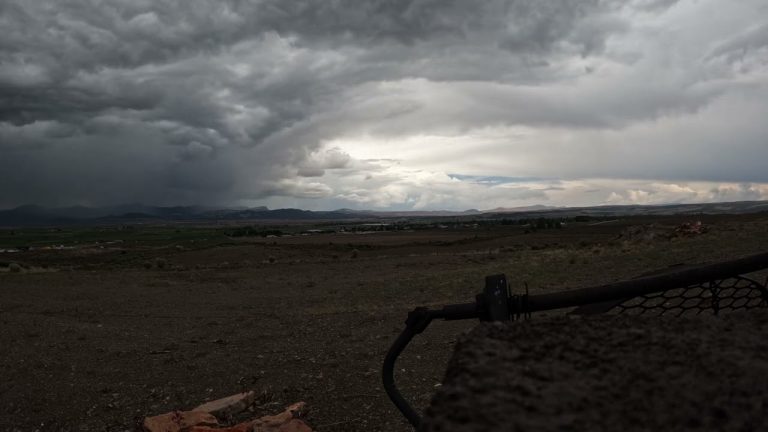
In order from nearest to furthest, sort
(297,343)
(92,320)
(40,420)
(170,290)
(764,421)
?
(764,421), (40,420), (297,343), (92,320), (170,290)

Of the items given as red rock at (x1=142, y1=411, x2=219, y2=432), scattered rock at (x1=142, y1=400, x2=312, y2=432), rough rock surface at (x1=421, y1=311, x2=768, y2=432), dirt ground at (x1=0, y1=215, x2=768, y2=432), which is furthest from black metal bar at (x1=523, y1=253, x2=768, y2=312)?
red rock at (x1=142, y1=411, x2=219, y2=432)

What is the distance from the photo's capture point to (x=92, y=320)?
14.9m

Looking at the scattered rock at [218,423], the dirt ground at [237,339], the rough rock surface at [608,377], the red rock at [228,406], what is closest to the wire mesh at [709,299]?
the rough rock surface at [608,377]

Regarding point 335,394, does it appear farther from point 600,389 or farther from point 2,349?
point 2,349

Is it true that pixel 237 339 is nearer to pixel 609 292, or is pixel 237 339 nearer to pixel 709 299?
pixel 709 299

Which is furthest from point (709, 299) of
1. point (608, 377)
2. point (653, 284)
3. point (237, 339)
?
point (237, 339)

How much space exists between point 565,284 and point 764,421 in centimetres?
1735

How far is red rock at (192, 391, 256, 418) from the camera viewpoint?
6.29 meters

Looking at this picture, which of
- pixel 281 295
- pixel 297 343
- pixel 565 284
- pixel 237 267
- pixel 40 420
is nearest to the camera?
pixel 40 420

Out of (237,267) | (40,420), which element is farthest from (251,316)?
(237,267)

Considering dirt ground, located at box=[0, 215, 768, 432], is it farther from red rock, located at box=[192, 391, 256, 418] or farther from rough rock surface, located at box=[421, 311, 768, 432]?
rough rock surface, located at box=[421, 311, 768, 432]

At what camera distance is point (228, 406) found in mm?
6461

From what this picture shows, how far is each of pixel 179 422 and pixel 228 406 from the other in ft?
3.06

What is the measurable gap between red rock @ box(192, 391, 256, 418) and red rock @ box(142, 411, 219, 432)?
0.42 metres
